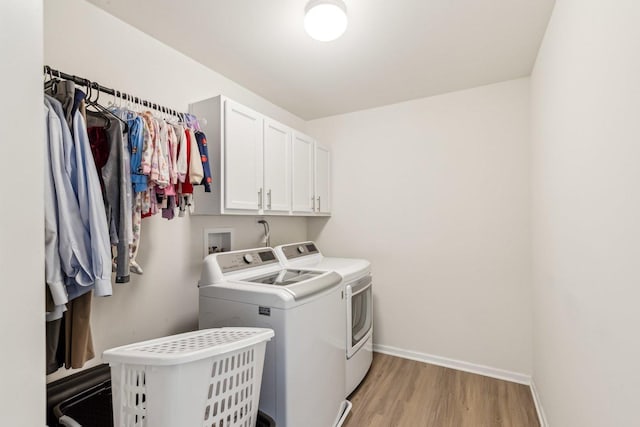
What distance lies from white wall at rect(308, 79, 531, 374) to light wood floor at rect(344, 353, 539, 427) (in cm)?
22

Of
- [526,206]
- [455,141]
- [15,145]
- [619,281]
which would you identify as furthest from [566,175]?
[15,145]

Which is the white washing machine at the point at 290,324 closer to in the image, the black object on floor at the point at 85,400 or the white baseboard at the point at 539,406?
the black object on floor at the point at 85,400

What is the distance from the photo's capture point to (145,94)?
1741 mm

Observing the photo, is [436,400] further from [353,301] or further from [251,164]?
[251,164]

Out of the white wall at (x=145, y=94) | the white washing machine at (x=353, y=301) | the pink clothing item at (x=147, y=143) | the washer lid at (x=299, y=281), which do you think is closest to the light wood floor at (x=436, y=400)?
the white washing machine at (x=353, y=301)

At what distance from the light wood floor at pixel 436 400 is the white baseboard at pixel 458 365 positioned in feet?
0.15

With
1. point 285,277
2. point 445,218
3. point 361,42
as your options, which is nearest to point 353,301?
point 285,277

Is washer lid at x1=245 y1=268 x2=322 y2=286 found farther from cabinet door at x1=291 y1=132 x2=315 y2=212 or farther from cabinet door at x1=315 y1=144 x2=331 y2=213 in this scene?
cabinet door at x1=315 y1=144 x2=331 y2=213

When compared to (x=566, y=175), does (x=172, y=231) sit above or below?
below

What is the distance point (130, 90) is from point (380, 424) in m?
2.53

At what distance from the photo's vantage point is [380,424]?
6.14ft

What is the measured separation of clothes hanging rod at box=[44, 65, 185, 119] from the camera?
4.10ft

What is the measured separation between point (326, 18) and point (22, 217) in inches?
56.9

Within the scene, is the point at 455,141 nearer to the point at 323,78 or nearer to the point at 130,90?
the point at 323,78
